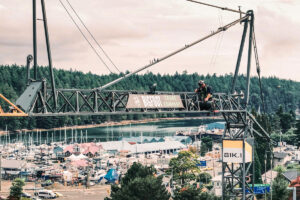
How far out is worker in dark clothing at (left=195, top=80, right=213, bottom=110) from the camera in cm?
3032

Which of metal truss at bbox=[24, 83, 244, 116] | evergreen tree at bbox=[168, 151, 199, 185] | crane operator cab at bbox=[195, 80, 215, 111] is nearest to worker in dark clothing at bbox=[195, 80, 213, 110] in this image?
crane operator cab at bbox=[195, 80, 215, 111]

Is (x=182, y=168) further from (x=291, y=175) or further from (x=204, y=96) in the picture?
(x=204, y=96)

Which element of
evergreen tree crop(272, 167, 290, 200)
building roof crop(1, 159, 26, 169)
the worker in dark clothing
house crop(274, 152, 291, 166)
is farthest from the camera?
house crop(274, 152, 291, 166)

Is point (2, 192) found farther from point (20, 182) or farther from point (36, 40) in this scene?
point (36, 40)

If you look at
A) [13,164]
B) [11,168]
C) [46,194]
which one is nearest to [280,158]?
[46,194]

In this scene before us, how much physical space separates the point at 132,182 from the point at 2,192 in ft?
121

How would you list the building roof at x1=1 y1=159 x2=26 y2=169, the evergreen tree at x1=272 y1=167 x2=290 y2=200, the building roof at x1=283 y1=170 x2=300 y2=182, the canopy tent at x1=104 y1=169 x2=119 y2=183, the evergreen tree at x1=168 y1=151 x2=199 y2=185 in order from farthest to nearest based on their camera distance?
the building roof at x1=1 y1=159 x2=26 y2=169, the canopy tent at x1=104 y1=169 x2=119 y2=183, the evergreen tree at x1=168 y1=151 x2=199 y2=185, the building roof at x1=283 y1=170 x2=300 y2=182, the evergreen tree at x1=272 y1=167 x2=290 y2=200

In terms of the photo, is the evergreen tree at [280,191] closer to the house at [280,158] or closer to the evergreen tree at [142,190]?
the evergreen tree at [142,190]

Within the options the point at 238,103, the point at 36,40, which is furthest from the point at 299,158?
the point at 36,40

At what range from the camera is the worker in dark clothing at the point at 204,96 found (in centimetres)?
3032

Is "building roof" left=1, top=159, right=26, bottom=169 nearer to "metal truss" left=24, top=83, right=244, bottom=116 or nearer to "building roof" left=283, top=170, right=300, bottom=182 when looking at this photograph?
"building roof" left=283, top=170, right=300, bottom=182

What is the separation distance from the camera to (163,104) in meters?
30.5

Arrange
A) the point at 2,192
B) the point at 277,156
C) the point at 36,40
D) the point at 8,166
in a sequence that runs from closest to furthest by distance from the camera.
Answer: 1. the point at 36,40
2. the point at 2,192
3. the point at 8,166
4. the point at 277,156

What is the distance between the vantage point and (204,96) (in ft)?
101
